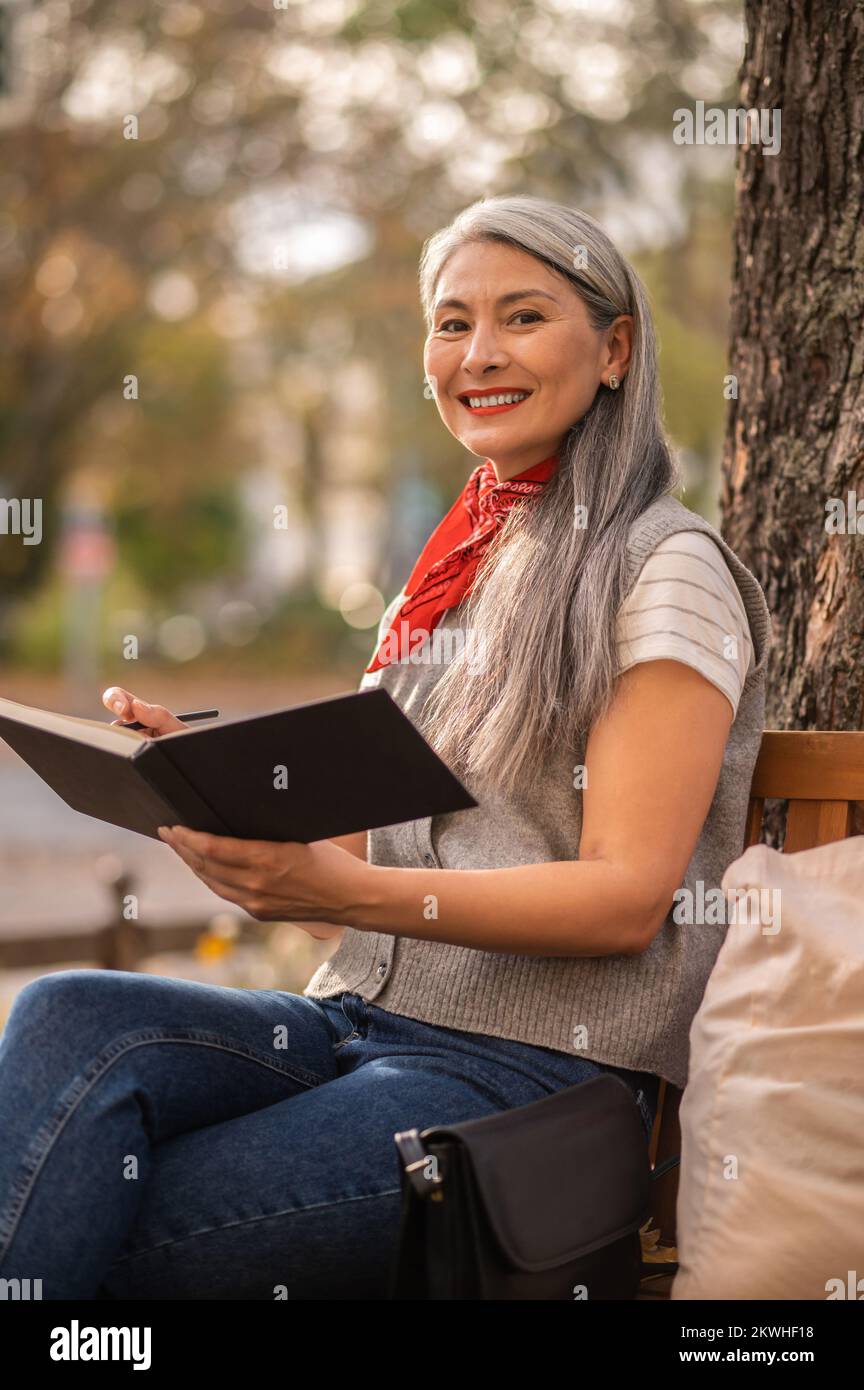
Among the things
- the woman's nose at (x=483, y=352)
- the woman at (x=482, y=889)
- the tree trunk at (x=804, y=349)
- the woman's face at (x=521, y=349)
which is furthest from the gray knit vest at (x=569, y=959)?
the tree trunk at (x=804, y=349)

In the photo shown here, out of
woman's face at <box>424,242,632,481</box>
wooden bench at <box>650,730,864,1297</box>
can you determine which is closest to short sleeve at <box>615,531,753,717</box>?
wooden bench at <box>650,730,864,1297</box>

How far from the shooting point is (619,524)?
2.31 meters

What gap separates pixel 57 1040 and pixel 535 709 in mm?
793

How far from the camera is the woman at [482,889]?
2.01 metres

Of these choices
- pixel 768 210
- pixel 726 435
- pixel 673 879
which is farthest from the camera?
pixel 726 435

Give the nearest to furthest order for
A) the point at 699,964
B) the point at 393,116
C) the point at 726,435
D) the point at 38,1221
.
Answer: the point at 38,1221 → the point at 699,964 → the point at 726,435 → the point at 393,116

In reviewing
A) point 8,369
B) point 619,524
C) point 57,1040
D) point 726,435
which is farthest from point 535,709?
point 8,369

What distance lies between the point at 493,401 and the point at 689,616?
21.2 inches

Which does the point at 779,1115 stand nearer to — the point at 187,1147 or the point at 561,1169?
the point at 561,1169

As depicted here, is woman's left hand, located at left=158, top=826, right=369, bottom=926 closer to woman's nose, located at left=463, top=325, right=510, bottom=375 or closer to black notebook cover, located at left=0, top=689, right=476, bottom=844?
black notebook cover, located at left=0, top=689, right=476, bottom=844

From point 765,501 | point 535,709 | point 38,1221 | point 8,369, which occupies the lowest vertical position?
point 38,1221

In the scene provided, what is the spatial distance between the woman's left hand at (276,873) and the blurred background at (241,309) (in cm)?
96

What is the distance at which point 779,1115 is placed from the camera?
1.95 metres
